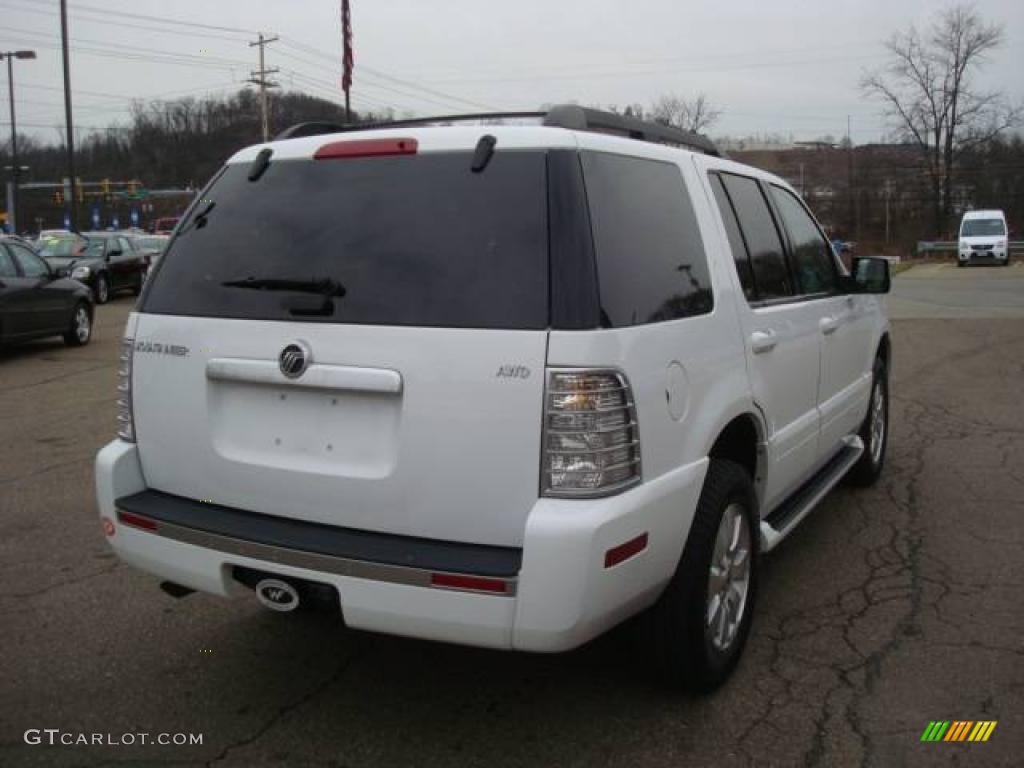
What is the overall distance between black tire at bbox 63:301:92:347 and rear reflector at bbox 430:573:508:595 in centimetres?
1234

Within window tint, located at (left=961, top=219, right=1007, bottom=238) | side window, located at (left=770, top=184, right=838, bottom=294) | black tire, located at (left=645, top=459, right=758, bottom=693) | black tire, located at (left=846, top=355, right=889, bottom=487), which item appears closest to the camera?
black tire, located at (left=645, top=459, right=758, bottom=693)

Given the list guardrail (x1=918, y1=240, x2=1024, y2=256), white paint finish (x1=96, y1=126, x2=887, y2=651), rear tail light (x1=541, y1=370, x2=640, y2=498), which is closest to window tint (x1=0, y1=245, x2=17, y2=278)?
white paint finish (x1=96, y1=126, x2=887, y2=651)

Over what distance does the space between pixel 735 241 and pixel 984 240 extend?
36.9 metres

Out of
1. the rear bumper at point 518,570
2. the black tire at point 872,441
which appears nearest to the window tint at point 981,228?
the black tire at point 872,441

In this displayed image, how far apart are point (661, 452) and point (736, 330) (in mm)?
834

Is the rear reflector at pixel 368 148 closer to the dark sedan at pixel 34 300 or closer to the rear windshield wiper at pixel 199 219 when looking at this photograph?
the rear windshield wiper at pixel 199 219

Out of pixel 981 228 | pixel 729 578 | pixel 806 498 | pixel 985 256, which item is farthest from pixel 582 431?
pixel 981 228

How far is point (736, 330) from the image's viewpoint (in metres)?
3.37

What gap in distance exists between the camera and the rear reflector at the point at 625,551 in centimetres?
254

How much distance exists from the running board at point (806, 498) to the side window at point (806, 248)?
923mm

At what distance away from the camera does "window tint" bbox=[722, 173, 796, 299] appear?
151 inches

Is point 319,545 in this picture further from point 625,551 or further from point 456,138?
point 456,138

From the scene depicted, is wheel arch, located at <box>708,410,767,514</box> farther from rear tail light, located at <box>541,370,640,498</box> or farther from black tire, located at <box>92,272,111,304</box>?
black tire, located at <box>92,272,111,304</box>

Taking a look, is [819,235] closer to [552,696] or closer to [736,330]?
[736,330]
